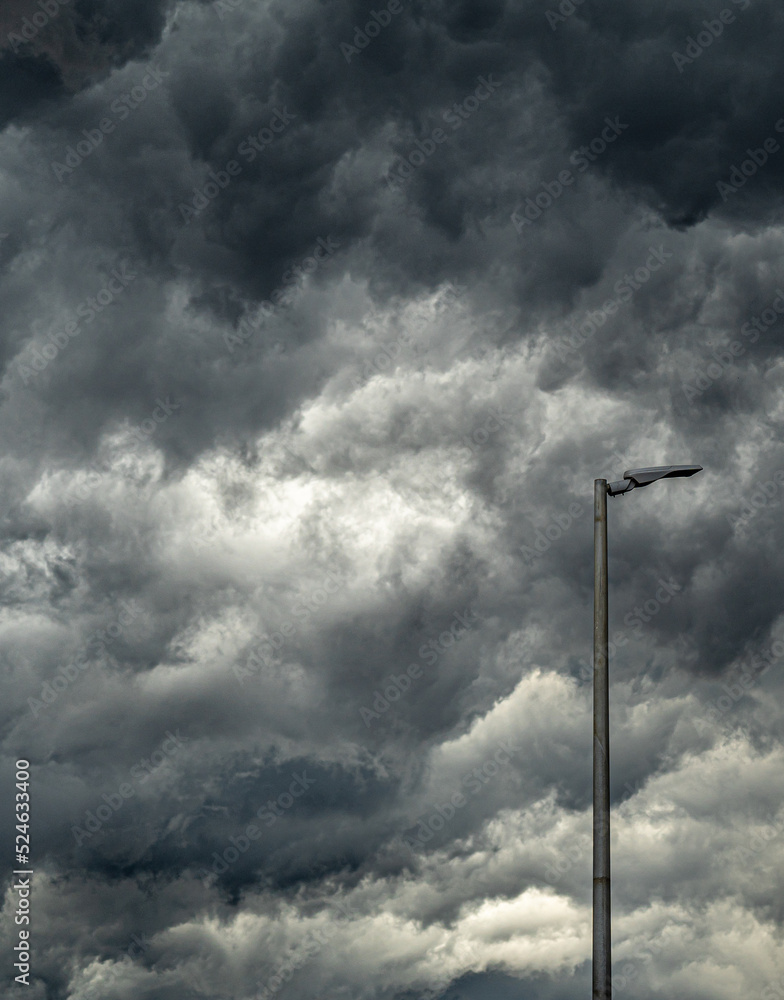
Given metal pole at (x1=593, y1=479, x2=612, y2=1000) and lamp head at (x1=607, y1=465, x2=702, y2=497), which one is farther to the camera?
lamp head at (x1=607, y1=465, x2=702, y2=497)

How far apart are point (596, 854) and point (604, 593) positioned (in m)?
3.83

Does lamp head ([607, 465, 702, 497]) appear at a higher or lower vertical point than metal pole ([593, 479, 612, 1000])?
higher

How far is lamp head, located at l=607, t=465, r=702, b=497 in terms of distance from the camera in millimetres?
17625

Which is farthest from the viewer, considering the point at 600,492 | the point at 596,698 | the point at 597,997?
the point at 600,492

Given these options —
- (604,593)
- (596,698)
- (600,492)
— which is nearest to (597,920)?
(596,698)

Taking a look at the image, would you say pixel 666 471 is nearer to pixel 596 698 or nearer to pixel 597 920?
pixel 596 698

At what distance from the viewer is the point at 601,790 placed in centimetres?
1513

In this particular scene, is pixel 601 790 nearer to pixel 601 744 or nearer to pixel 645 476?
pixel 601 744

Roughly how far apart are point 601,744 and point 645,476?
473cm

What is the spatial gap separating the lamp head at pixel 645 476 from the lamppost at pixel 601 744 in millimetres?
16

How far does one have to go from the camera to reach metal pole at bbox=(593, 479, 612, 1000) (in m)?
14.6

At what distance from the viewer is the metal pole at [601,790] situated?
1464 cm

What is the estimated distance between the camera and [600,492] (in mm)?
17156

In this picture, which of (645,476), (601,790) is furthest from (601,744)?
(645,476)
